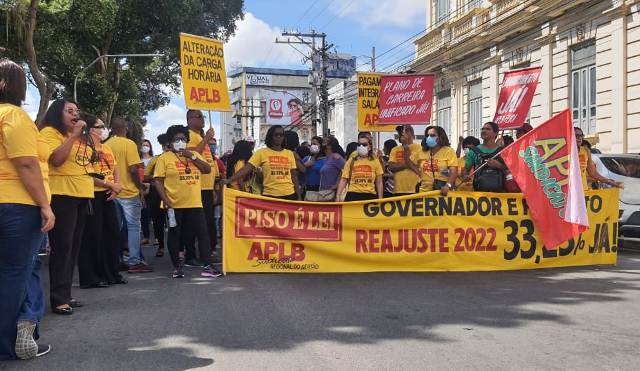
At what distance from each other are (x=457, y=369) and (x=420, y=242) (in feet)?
10.9

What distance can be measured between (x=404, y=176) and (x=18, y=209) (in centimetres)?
560

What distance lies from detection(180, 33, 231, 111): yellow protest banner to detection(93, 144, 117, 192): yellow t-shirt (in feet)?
5.41

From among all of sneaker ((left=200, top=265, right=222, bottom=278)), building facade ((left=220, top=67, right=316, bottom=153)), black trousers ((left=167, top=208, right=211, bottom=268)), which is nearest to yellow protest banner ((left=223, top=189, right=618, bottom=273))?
sneaker ((left=200, top=265, right=222, bottom=278))

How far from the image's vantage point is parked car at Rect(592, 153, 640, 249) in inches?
386

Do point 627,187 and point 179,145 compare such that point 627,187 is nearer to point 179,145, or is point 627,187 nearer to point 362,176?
point 362,176

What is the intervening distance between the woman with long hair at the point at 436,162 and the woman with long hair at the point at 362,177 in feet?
1.95

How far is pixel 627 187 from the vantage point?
10.0 metres

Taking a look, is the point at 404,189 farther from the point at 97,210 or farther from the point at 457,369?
the point at 457,369

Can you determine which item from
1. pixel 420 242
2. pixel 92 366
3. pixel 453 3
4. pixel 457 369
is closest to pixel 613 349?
pixel 457 369

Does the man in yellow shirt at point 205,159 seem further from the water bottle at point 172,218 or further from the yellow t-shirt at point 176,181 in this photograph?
the water bottle at point 172,218

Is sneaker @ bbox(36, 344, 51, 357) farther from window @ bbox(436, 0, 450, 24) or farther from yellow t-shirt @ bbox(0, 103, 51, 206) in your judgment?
window @ bbox(436, 0, 450, 24)

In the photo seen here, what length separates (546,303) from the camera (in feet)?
18.5

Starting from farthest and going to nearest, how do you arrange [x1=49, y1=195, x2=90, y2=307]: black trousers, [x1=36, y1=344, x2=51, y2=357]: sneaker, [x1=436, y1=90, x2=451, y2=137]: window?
[x1=436, y1=90, x2=451, y2=137]: window
[x1=49, y1=195, x2=90, y2=307]: black trousers
[x1=36, y1=344, x2=51, y2=357]: sneaker

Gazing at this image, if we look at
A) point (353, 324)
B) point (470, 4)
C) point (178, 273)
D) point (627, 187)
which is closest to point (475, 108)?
point (470, 4)
